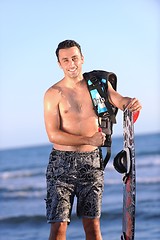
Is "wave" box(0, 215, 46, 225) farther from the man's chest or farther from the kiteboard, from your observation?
the man's chest

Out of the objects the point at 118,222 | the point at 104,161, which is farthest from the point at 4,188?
the point at 104,161

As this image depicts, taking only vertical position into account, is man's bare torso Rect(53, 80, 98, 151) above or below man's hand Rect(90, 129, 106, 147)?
above

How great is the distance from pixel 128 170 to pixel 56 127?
624mm

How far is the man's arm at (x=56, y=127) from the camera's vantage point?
4.22 meters

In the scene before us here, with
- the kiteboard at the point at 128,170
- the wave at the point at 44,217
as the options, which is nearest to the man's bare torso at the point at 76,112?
the kiteboard at the point at 128,170

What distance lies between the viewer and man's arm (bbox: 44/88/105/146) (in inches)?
166

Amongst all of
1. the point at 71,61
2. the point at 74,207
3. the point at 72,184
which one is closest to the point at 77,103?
the point at 71,61

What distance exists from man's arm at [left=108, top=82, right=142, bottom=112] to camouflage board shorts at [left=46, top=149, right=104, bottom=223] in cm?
42

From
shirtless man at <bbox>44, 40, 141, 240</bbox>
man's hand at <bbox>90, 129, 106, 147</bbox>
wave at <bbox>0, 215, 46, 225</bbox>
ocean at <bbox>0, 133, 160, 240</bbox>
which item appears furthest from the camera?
wave at <bbox>0, 215, 46, 225</bbox>

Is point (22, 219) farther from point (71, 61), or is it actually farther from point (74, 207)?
point (71, 61)

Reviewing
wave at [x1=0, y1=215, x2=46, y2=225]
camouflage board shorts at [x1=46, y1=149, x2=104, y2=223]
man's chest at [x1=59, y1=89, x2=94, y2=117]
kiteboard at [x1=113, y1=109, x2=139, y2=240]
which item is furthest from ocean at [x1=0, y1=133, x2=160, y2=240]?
man's chest at [x1=59, y1=89, x2=94, y2=117]

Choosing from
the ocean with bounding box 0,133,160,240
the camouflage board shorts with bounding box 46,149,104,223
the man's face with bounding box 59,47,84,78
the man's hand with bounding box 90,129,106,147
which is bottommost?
the ocean with bounding box 0,133,160,240

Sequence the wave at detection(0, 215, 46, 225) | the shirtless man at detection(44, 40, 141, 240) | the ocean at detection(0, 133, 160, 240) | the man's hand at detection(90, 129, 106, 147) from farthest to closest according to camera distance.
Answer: the wave at detection(0, 215, 46, 225), the ocean at detection(0, 133, 160, 240), the shirtless man at detection(44, 40, 141, 240), the man's hand at detection(90, 129, 106, 147)

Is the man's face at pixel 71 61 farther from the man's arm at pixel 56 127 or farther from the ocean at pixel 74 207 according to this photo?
the ocean at pixel 74 207
